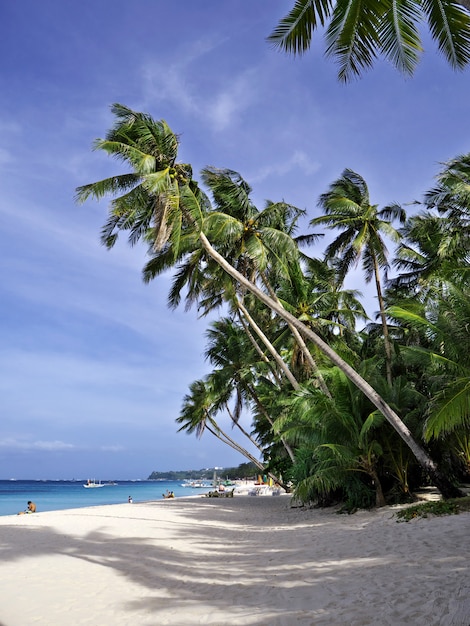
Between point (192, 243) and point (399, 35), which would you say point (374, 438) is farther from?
point (399, 35)

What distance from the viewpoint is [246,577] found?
6180 mm

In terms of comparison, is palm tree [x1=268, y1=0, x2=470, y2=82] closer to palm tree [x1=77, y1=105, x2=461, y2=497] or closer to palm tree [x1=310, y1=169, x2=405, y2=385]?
palm tree [x1=77, y1=105, x2=461, y2=497]

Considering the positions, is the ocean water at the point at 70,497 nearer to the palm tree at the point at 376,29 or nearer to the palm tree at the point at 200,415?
the palm tree at the point at 200,415

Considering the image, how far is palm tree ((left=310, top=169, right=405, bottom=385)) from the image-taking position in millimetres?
16922

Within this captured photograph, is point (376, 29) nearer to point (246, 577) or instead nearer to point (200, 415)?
point (246, 577)

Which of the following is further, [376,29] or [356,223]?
[356,223]

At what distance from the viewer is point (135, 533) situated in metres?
10.9

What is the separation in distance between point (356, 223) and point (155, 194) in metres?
8.14

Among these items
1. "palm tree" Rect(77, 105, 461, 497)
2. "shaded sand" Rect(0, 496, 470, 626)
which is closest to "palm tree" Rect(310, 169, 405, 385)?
"palm tree" Rect(77, 105, 461, 497)

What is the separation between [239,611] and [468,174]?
41.5 ft

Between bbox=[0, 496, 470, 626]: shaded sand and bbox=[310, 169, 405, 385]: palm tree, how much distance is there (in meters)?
8.73

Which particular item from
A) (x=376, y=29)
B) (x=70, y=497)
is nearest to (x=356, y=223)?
(x=376, y=29)

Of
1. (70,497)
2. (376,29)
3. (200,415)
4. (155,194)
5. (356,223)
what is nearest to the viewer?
(376,29)

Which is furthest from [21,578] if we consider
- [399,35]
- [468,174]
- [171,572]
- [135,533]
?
[468,174]
